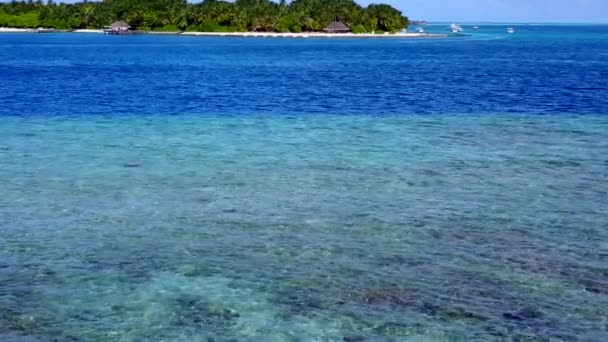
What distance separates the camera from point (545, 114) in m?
37.2

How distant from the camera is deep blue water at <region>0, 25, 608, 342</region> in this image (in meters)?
10.9

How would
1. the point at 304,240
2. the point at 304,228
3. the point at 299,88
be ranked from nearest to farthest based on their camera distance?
the point at 304,240 < the point at 304,228 < the point at 299,88

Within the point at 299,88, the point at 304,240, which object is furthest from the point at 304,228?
the point at 299,88

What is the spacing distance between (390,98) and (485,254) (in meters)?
33.7

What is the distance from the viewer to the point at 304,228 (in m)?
15.6

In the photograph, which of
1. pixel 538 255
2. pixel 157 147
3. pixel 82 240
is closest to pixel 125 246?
pixel 82 240

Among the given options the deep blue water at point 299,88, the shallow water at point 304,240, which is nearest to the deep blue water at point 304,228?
the shallow water at point 304,240

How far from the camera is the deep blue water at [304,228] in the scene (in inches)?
428

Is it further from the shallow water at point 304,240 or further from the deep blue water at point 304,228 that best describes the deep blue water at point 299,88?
the shallow water at point 304,240

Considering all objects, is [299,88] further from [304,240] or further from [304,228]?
[304,240]

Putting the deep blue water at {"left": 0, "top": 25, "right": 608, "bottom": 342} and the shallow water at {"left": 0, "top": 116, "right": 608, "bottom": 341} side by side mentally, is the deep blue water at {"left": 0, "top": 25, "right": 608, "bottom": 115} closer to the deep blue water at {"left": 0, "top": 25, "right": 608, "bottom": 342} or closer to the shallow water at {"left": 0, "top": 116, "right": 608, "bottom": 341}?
the deep blue water at {"left": 0, "top": 25, "right": 608, "bottom": 342}

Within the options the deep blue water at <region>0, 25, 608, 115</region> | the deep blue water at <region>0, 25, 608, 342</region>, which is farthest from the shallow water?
the deep blue water at <region>0, 25, 608, 115</region>

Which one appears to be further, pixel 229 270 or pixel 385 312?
pixel 229 270

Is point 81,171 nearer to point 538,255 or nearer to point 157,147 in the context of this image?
point 157,147
